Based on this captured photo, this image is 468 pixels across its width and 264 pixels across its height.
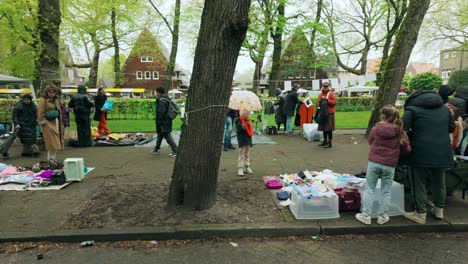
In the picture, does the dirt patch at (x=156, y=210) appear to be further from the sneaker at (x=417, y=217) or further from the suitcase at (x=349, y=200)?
the sneaker at (x=417, y=217)

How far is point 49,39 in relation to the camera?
1032 cm

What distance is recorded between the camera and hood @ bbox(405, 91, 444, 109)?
4.31m

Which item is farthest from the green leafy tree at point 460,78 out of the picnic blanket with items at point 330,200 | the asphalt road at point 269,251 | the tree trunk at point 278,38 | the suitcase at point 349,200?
the asphalt road at point 269,251

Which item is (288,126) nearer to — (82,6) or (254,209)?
(254,209)

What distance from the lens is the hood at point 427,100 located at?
4312 millimetres

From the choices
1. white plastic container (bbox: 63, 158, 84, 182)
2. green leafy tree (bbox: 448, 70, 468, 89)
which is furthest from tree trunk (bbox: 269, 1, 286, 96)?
green leafy tree (bbox: 448, 70, 468, 89)

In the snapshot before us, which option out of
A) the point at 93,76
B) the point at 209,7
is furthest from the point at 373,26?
the point at 209,7

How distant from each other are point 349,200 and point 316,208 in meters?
0.58

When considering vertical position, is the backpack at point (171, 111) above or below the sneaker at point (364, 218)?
above

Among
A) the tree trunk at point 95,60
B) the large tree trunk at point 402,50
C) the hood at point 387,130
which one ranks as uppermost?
the tree trunk at point 95,60

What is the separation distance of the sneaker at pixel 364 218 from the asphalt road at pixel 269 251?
0.21 metres

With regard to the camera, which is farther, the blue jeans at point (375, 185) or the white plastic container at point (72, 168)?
the white plastic container at point (72, 168)

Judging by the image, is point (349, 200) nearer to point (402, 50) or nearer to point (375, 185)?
point (375, 185)

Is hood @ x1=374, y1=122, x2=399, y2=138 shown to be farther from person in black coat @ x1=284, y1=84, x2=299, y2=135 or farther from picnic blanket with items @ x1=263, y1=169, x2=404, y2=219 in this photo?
person in black coat @ x1=284, y1=84, x2=299, y2=135
